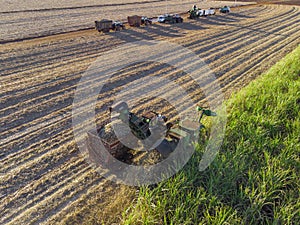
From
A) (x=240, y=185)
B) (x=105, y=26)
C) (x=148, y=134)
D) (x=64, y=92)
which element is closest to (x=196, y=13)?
(x=105, y=26)

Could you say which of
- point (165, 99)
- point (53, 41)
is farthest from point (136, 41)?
point (165, 99)

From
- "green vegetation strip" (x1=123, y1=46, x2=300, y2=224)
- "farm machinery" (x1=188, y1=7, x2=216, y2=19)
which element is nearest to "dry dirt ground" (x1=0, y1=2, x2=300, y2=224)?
"green vegetation strip" (x1=123, y1=46, x2=300, y2=224)

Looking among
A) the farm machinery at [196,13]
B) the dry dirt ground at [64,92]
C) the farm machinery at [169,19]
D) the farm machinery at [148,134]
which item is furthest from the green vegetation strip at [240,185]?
the farm machinery at [196,13]

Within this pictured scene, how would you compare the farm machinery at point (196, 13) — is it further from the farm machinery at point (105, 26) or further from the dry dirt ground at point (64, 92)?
the farm machinery at point (105, 26)

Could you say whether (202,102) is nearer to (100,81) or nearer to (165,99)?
(165,99)

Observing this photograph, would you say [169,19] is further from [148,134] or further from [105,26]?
[148,134]

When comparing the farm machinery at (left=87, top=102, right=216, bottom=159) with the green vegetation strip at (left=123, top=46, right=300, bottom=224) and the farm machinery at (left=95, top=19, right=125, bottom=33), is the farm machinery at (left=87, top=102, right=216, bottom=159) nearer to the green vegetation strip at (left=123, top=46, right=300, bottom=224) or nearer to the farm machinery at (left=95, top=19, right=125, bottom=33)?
the green vegetation strip at (left=123, top=46, right=300, bottom=224)
